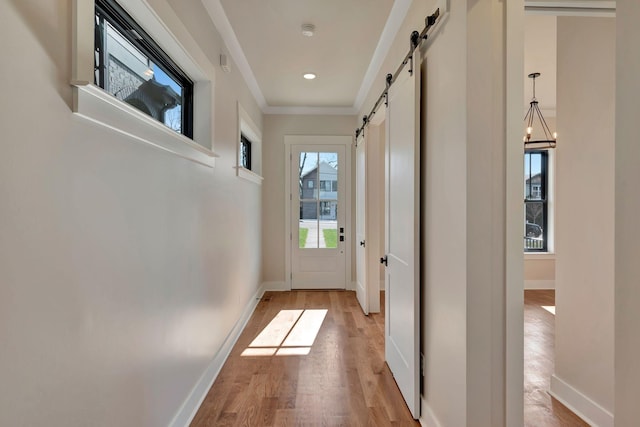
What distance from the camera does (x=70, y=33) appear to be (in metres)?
0.96

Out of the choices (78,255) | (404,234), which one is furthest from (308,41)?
(78,255)

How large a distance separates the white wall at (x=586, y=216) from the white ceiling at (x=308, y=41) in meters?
1.13

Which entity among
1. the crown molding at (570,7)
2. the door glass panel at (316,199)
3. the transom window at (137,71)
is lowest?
the door glass panel at (316,199)

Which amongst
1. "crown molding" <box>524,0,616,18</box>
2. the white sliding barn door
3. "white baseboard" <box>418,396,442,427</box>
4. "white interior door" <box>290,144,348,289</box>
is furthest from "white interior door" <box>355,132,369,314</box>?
"crown molding" <box>524,0,616,18</box>

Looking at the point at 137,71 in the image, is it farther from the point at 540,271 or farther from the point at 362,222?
the point at 540,271

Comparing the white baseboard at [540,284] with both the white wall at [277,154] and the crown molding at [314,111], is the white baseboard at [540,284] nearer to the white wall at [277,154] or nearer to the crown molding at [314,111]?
the white wall at [277,154]

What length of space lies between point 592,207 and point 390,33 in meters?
1.86

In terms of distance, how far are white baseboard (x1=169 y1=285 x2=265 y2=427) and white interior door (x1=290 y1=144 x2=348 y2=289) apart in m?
1.62

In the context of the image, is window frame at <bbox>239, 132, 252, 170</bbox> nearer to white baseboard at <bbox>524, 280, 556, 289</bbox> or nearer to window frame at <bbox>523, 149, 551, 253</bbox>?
window frame at <bbox>523, 149, 551, 253</bbox>

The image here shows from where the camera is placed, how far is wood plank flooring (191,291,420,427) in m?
1.92

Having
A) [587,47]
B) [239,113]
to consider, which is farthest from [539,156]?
[239,113]

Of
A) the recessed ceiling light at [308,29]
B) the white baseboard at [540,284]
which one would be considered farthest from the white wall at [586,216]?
the white baseboard at [540,284]

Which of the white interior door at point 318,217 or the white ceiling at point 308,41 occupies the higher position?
the white ceiling at point 308,41

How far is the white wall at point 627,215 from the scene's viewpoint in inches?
25.9
